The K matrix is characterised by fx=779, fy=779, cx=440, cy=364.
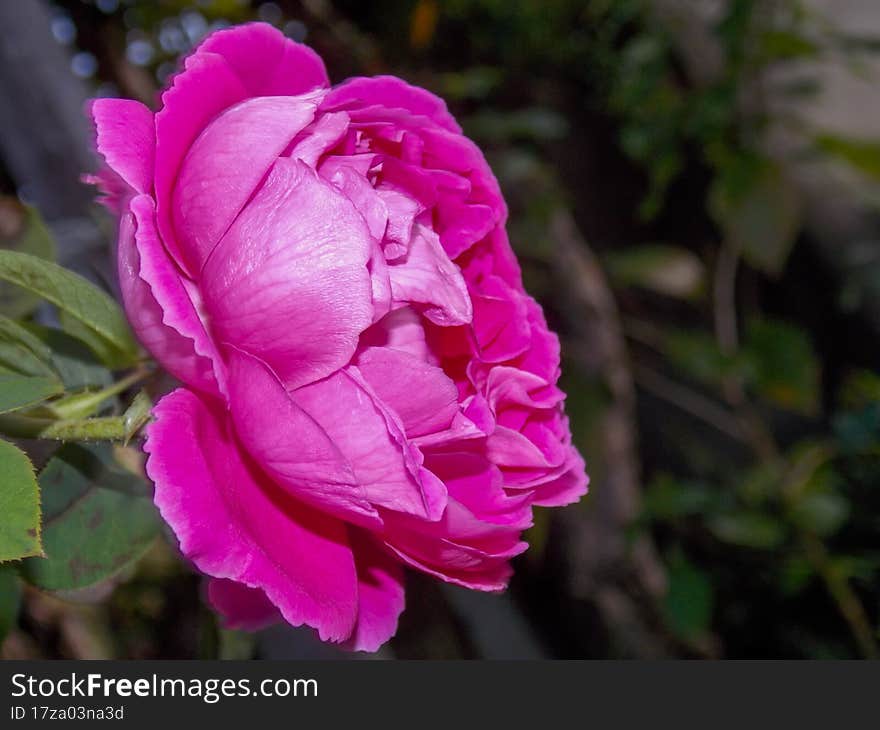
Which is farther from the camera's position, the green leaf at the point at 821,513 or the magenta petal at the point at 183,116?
the green leaf at the point at 821,513

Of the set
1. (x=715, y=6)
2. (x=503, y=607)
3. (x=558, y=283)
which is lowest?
(x=503, y=607)

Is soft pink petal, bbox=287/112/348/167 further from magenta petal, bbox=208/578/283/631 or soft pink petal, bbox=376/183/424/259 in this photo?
magenta petal, bbox=208/578/283/631

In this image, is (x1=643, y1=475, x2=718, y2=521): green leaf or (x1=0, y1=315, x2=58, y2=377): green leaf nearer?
(x1=0, y1=315, x2=58, y2=377): green leaf

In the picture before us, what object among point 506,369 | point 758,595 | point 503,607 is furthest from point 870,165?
point 506,369

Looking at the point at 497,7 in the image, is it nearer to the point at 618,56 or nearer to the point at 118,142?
the point at 618,56

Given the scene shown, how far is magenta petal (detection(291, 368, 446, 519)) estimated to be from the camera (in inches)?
9.9

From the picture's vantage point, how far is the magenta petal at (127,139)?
246mm

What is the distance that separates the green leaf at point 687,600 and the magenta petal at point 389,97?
0.75 meters

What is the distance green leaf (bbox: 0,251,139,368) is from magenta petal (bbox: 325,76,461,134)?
119mm

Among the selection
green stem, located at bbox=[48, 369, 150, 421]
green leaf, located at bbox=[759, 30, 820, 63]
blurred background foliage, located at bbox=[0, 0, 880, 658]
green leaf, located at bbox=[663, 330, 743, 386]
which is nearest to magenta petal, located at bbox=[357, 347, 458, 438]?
green stem, located at bbox=[48, 369, 150, 421]

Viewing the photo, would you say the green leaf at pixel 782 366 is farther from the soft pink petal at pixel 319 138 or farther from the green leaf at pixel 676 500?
the soft pink petal at pixel 319 138

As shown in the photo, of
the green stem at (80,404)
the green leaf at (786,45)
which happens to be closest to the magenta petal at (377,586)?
the green stem at (80,404)

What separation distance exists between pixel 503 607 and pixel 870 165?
79cm

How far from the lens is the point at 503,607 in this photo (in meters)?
1.12
